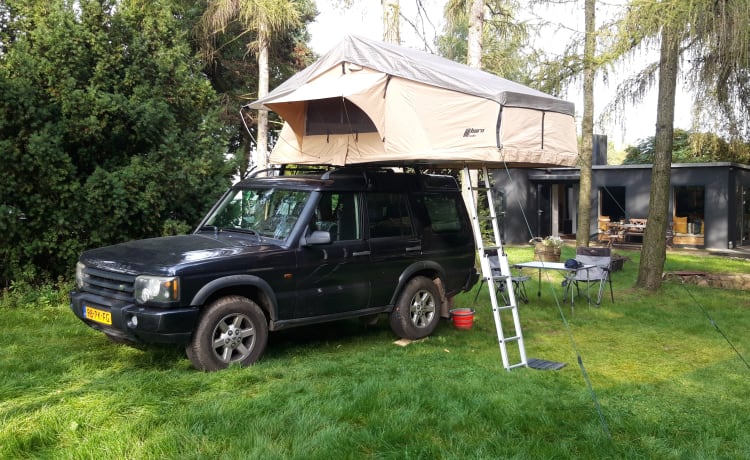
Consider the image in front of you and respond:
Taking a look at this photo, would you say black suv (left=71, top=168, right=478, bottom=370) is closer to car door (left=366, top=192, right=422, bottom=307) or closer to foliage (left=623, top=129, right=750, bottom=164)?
car door (left=366, top=192, right=422, bottom=307)

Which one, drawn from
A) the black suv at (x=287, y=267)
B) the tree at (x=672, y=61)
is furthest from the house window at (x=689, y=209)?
the black suv at (x=287, y=267)

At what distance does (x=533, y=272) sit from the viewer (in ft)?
44.5

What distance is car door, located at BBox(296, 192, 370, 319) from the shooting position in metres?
6.29

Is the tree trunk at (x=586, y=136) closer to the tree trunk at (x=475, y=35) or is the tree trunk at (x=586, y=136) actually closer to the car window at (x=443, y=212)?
the tree trunk at (x=475, y=35)

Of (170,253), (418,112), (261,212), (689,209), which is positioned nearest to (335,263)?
(261,212)

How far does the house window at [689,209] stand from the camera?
2086 centimetres

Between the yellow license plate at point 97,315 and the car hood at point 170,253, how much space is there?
1.28 ft

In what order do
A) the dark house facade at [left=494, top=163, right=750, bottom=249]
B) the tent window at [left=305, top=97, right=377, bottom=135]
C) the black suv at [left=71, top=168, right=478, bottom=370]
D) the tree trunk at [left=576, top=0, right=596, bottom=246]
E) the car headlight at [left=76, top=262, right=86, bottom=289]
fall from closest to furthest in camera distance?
the black suv at [left=71, top=168, right=478, bottom=370]
the car headlight at [left=76, top=262, right=86, bottom=289]
the tent window at [left=305, top=97, right=377, bottom=135]
the tree trunk at [left=576, top=0, right=596, bottom=246]
the dark house facade at [left=494, top=163, right=750, bottom=249]

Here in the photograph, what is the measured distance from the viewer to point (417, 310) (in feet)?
24.0

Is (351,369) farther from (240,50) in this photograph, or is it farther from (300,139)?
(240,50)

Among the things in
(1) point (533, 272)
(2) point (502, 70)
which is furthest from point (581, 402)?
(2) point (502, 70)

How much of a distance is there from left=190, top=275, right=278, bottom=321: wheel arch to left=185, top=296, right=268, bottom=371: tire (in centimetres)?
8

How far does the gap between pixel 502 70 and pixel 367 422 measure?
51.5 feet

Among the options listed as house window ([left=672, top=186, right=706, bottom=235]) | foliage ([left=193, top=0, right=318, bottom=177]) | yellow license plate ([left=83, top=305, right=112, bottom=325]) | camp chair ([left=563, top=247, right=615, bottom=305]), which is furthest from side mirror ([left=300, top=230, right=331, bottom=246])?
house window ([left=672, top=186, right=706, bottom=235])
